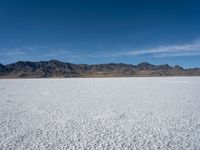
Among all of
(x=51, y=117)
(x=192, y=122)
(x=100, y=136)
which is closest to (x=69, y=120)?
(x=51, y=117)

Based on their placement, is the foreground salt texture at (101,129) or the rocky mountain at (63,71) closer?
the foreground salt texture at (101,129)

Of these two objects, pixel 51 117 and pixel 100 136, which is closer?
pixel 100 136

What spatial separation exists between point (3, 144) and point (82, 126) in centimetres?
184

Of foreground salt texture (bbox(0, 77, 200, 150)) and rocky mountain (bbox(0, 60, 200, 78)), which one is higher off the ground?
rocky mountain (bbox(0, 60, 200, 78))

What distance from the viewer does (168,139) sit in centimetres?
407

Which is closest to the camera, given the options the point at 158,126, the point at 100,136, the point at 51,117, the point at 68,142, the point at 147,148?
the point at 147,148

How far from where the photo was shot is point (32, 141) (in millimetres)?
4023

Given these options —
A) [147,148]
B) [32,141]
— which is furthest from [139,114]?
[32,141]

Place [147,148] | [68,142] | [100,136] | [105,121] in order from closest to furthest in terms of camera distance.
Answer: [147,148], [68,142], [100,136], [105,121]

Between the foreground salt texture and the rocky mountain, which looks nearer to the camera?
the foreground salt texture

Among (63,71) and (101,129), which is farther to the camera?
(63,71)

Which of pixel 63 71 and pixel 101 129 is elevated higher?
pixel 63 71

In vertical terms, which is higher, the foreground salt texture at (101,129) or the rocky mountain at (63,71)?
the rocky mountain at (63,71)

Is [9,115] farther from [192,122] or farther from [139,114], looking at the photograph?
[192,122]
